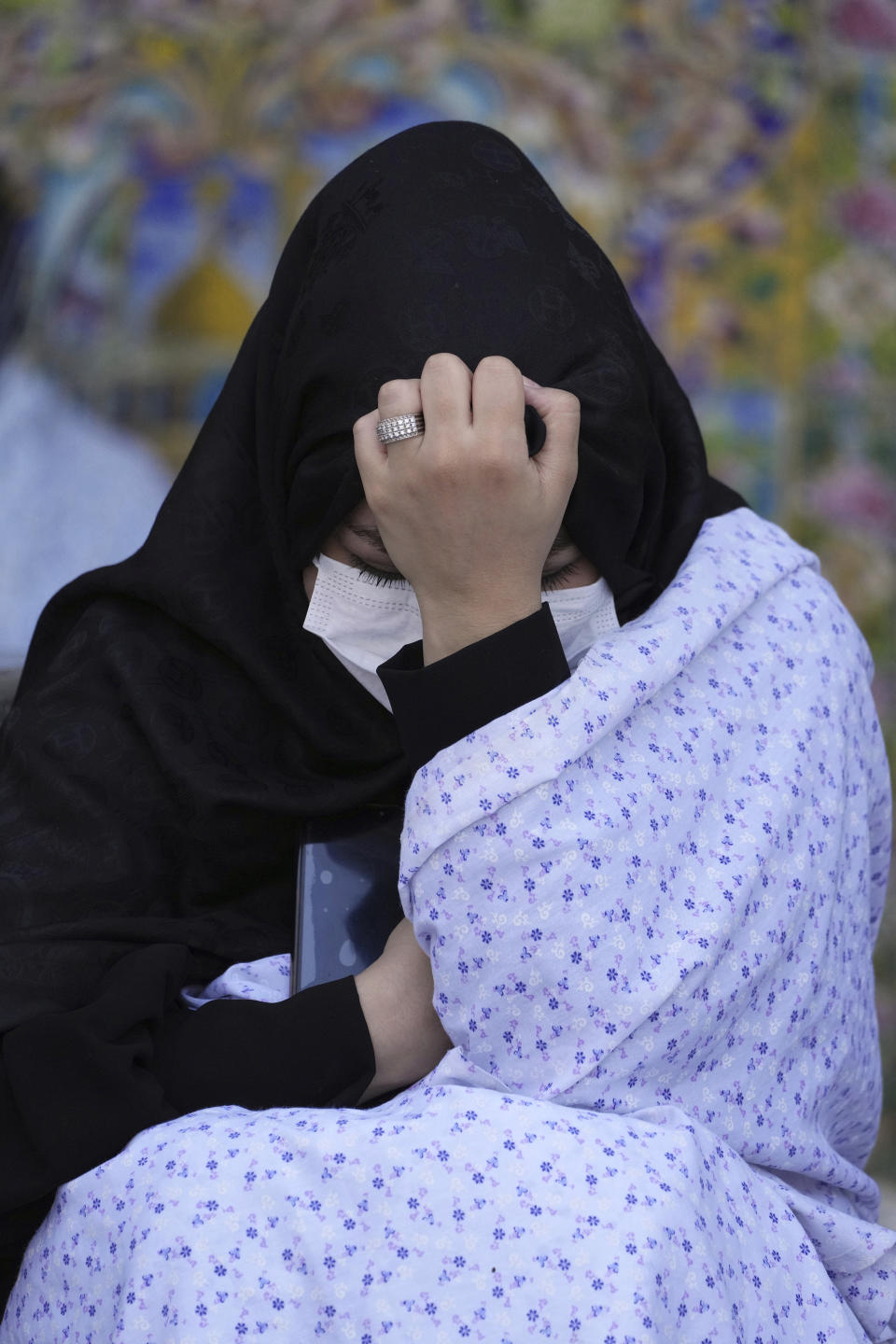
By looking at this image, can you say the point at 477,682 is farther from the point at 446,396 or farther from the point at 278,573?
the point at 278,573

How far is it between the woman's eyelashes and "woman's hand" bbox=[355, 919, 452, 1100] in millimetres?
344

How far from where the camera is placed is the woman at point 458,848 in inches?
39.3

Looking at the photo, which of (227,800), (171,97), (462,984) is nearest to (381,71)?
(171,97)

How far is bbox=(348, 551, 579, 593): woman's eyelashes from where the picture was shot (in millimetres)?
1382

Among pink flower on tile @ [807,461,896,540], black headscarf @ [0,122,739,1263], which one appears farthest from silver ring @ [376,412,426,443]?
pink flower on tile @ [807,461,896,540]

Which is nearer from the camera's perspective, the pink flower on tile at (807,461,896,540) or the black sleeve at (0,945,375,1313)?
the black sleeve at (0,945,375,1313)

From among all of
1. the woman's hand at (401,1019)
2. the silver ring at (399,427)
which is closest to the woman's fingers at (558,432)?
the silver ring at (399,427)

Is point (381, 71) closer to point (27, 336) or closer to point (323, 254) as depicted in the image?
point (27, 336)

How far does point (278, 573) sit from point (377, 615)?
0.47 feet

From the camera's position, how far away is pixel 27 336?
2877 mm

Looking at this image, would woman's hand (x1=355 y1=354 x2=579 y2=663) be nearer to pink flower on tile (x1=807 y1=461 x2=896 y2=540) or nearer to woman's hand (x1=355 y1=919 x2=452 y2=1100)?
woman's hand (x1=355 y1=919 x2=452 y2=1100)

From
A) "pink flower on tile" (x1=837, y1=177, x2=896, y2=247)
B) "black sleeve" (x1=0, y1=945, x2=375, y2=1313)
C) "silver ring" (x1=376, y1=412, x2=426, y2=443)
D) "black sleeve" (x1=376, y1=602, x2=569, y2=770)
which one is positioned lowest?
"black sleeve" (x1=0, y1=945, x2=375, y2=1313)

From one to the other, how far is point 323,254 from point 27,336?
→ 159 cm

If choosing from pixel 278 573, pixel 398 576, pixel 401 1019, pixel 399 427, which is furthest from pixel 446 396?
pixel 401 1019
